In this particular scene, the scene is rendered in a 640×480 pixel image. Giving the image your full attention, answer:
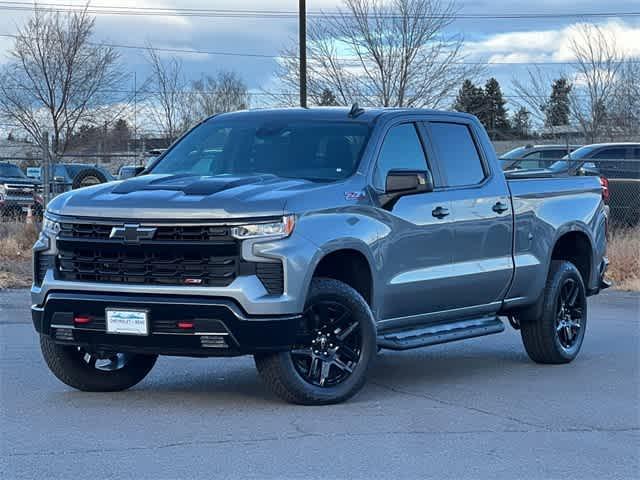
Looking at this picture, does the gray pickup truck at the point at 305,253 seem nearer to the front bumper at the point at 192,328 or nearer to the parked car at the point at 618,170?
the front bumper at the point at 192,328

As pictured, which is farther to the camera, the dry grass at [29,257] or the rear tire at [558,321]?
the dry grass at [29,257]

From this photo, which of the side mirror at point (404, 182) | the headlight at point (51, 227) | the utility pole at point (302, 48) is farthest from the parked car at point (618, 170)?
the headlight at point (51, 227)

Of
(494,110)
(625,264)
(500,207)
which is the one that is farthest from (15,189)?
(494,110)

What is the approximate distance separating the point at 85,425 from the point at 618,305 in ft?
29.7

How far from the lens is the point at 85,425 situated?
7.34 m

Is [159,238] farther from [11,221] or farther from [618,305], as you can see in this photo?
[11,221]

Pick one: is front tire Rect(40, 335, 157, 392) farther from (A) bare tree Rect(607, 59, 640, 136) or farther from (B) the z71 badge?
(A) bare tree Rect(607, 59, 640, 136)

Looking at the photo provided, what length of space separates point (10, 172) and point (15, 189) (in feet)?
9.83

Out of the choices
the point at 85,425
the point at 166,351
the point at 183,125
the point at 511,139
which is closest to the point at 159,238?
the point at 166,351

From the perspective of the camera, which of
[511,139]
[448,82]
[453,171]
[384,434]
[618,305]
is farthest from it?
[511,139]

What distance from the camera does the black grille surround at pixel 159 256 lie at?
7.50 meters

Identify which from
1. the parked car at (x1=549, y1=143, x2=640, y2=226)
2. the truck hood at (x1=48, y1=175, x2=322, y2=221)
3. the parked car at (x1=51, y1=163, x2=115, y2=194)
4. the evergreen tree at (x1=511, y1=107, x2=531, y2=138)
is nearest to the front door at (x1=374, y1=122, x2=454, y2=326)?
the truck hood at (x1=48, y1=175, x2=322, y2=221)

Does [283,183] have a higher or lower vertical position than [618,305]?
higher

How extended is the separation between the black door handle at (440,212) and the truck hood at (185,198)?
1148mm
